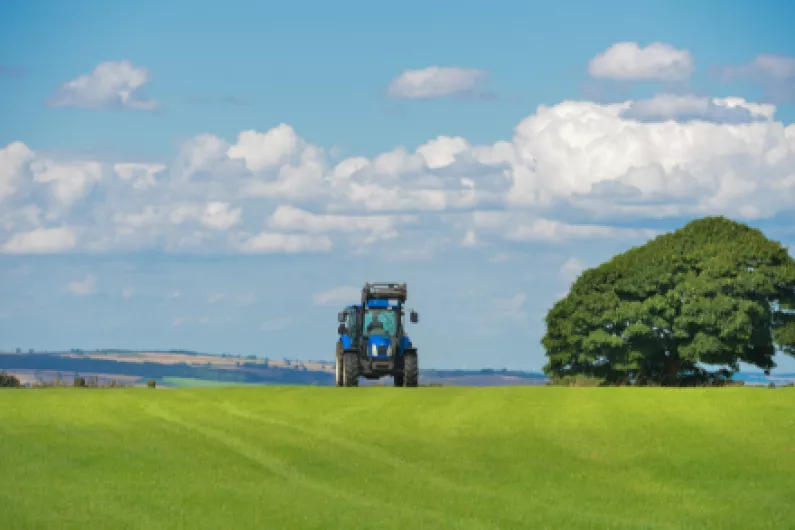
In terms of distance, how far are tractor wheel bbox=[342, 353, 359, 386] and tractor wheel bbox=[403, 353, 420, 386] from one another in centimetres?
174

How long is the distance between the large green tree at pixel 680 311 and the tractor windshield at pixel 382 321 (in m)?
21.2

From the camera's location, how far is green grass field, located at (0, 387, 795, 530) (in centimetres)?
1822

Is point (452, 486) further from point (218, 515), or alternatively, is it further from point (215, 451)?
point (215, 451)

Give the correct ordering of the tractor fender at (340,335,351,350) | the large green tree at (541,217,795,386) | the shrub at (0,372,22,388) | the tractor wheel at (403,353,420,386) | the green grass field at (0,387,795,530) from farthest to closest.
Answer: the large green tree at (541,217,795,386)
the shrub at (0,372,22,388)
the tractor fender at (340,335,351,350)
the tractor wheel at (403,353,420,386)
the green grass field at (0,387,795,530)

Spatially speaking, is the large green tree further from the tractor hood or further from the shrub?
the shrub

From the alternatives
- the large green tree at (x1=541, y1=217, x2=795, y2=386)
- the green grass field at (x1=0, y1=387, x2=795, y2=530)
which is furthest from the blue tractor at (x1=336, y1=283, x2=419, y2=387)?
the large green tree at (x1=541, y1=217, x2=795, y2=386)

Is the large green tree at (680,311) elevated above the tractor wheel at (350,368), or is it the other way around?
the large green tree at (680,311)

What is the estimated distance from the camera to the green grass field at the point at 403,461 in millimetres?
18219

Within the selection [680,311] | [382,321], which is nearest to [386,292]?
[382,321]

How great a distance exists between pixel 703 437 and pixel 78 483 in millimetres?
12522

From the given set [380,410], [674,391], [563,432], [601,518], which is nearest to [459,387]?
[674,391]

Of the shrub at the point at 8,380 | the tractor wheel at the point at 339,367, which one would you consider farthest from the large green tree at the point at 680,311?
the shrub at the point at 8,380

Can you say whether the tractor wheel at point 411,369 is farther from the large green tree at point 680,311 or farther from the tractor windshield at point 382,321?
the large green tree at point 680,311

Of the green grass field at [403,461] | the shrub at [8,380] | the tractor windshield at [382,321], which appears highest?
the tractor windshield at [382,321]
